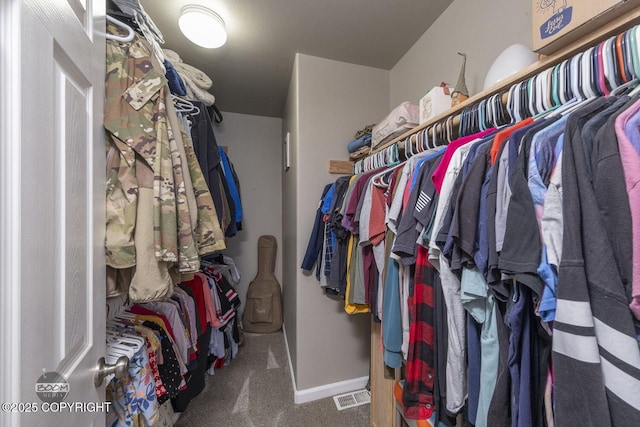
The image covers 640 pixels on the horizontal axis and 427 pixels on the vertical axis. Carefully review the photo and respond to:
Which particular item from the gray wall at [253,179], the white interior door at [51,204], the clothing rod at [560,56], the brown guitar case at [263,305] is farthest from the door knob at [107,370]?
the gray wall at [253,179]

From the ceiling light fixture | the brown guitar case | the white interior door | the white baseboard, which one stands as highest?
the ceiling light fixture

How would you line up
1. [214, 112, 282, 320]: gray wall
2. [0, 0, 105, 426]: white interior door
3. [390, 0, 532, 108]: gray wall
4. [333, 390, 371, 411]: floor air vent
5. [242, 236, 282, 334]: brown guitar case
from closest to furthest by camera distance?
[0, 0, 105, 426]: white interior door < [390, 0, 532, 108]: gray wall < [333, 390, 371, 411]: floor air vent < [242, 236, 282, 334]: brown guitar case < [214, 112, 282, 320]: gray wall

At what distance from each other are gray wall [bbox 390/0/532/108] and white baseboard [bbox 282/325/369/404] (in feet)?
6.67

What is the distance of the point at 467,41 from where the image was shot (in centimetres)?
122

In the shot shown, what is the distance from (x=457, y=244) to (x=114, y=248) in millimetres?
910

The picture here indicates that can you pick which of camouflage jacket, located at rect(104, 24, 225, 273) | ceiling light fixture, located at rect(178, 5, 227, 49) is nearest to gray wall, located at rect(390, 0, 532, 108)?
ceiling light fixture, located at rect(178, 5, 227, 49)

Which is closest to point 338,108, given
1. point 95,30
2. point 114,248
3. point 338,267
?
point 338,267

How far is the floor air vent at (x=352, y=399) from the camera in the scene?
1.64 metres

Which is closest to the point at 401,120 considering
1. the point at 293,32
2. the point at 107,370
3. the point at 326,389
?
the point at 293,32

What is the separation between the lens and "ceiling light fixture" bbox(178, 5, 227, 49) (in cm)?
131

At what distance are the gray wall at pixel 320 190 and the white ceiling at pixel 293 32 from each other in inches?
6.0

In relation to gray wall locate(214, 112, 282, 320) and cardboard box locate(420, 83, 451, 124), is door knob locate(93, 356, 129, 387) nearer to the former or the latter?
cardboard box locate(420, 83, 451, 124)

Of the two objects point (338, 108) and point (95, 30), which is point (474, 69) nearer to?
point (338, 108)

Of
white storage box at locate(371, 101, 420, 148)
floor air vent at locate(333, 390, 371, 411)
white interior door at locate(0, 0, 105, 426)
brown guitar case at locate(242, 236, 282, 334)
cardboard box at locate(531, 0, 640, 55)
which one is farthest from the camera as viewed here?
brown guitar case at locate(242, 236, 282, 334)
